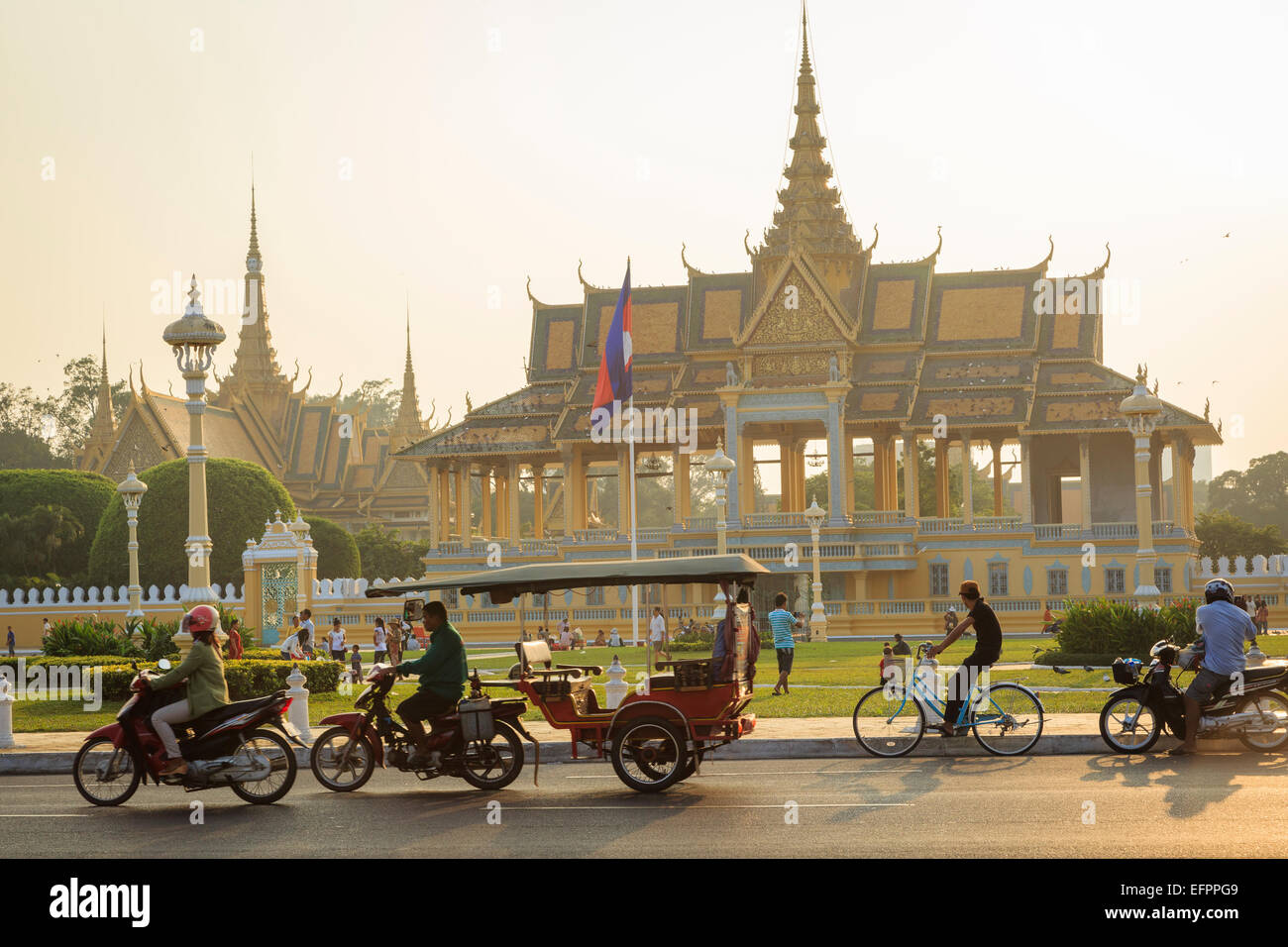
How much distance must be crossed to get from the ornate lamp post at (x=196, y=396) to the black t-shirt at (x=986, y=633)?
391 inches

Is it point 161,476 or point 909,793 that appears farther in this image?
point 161,476

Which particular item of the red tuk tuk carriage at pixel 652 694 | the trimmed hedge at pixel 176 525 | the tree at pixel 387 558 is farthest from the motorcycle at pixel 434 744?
the tree at pixel 387 558

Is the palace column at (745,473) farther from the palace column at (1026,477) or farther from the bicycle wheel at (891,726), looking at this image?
the bicycle wheel at (891,726)

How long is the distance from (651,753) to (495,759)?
4.45 feet

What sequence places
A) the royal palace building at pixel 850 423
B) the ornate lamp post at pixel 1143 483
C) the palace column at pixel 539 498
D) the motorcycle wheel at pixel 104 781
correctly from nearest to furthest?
the motorcycle wheel at pixel 104 781, the ornate lamp post at pixel 1143 483, the royal palace building at pixel 850 423, the palace column at pixel 539 498

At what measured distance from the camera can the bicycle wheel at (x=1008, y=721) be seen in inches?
607

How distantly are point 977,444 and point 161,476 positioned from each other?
2917 centimetres

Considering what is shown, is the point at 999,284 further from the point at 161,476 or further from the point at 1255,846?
the point at 1255,846

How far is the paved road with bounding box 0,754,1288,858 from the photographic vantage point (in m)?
10.4

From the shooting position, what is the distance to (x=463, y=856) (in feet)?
33.8

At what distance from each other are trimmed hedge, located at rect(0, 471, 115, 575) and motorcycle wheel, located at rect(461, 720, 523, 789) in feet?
152

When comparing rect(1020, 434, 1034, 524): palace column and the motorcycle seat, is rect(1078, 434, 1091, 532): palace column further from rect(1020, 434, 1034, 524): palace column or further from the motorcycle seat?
the motorcycle seat

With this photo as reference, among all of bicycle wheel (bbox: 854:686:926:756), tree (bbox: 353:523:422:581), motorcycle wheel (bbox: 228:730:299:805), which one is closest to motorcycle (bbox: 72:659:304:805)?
motorcycle wheel (bbox: 228:730:299:805)
